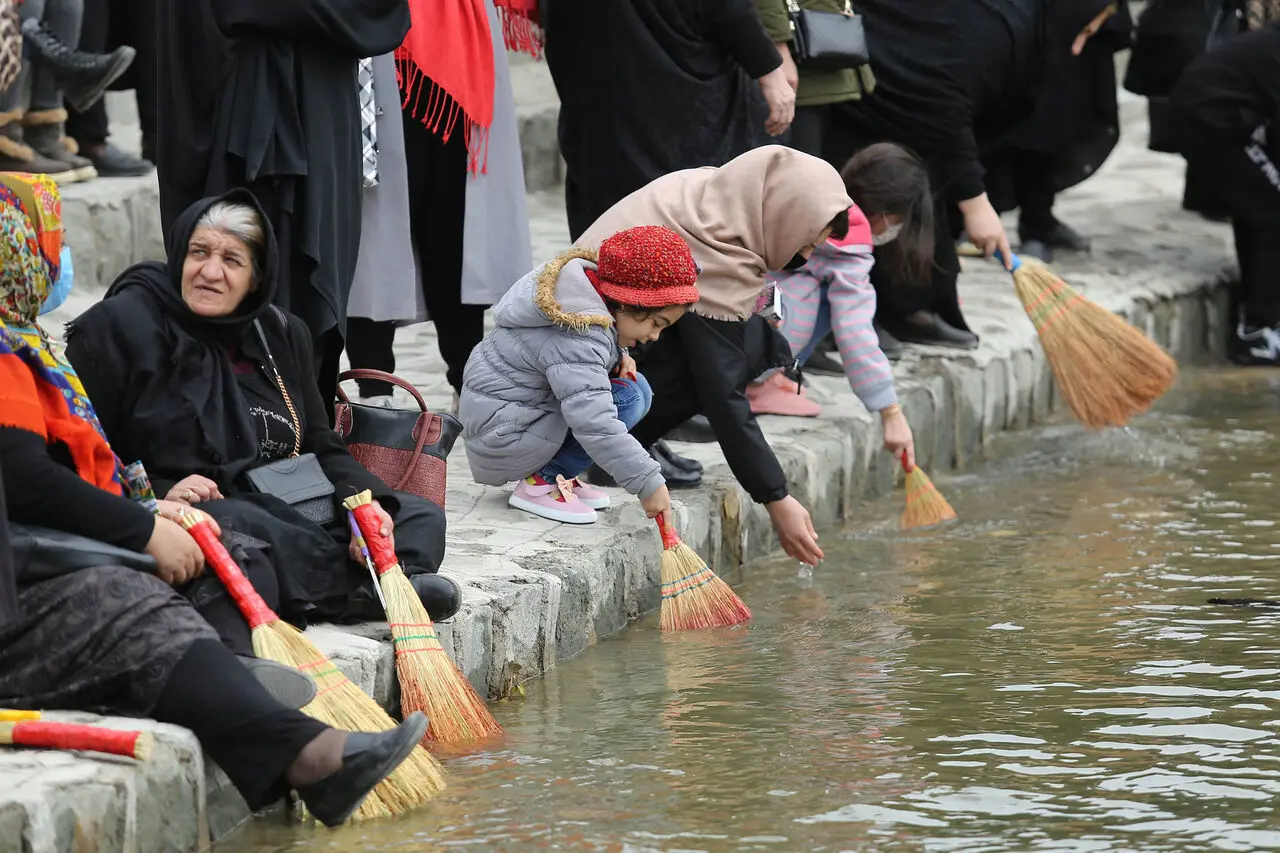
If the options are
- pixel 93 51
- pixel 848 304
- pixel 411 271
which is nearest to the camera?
pixel 411 271

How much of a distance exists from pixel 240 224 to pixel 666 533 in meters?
1.33

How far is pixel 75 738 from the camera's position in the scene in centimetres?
313

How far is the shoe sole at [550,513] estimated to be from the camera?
4.91 meters

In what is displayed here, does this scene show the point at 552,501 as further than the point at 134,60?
No

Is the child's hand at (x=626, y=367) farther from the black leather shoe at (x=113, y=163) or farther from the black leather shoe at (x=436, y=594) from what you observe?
the black leather shoe at (x=113, y=163)

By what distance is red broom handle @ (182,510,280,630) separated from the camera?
3568mm

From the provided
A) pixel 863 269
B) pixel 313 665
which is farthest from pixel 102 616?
pixel 863 269

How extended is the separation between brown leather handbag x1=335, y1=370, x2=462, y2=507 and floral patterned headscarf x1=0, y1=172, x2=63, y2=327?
1.00 metres

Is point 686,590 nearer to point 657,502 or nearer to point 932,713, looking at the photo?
point 657,502

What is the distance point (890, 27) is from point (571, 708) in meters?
3.99

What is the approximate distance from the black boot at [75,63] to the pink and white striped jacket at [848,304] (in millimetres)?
2325

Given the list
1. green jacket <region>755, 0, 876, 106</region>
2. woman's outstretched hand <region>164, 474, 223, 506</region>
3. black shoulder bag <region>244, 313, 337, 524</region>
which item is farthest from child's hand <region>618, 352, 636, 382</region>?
green jacket <region>755, 0, 876, 106</region>

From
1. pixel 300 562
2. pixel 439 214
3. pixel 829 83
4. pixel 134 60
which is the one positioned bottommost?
pixel 300 562

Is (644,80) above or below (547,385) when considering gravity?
above
